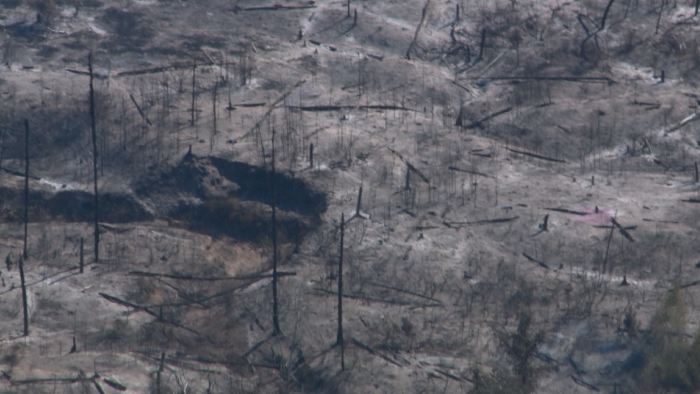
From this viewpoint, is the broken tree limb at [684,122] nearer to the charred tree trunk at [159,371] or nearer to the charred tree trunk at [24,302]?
the charred tree trunk at [159,371]

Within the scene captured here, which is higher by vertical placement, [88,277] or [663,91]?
[663,91]

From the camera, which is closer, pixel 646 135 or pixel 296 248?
pixel 296 248

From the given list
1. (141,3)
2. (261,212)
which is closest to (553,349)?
(261,212)

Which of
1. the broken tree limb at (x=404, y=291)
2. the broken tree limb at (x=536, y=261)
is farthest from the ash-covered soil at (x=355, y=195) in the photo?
the broken tree limb at (x=404, y=291)

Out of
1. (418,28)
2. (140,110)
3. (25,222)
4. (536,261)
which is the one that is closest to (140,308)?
(25,222)

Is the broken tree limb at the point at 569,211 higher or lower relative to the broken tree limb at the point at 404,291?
higher

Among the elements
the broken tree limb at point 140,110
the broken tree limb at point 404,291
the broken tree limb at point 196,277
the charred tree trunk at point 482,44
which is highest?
the charred tree trunk at point 482,44

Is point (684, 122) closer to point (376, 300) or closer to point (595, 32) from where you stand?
point (595, 32)

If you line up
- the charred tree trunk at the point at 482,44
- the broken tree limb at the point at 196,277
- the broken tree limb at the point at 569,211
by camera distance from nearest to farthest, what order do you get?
the broken tree limb at the point at 196,277, the broken tree limb at the point at 569,211, the charred tree trunk at the point at 482,44

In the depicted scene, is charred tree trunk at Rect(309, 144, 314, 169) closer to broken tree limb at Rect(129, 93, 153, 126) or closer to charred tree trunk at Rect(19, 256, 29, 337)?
broken tree limb at Rect(129, 93, 153, 126)

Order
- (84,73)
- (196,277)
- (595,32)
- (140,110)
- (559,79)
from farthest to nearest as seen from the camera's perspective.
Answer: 1. (595,32)
2. (559,79)
3. (84,73)
4. (140,110)
5. (196,277)

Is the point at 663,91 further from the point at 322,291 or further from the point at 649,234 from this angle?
the point at 322,291
